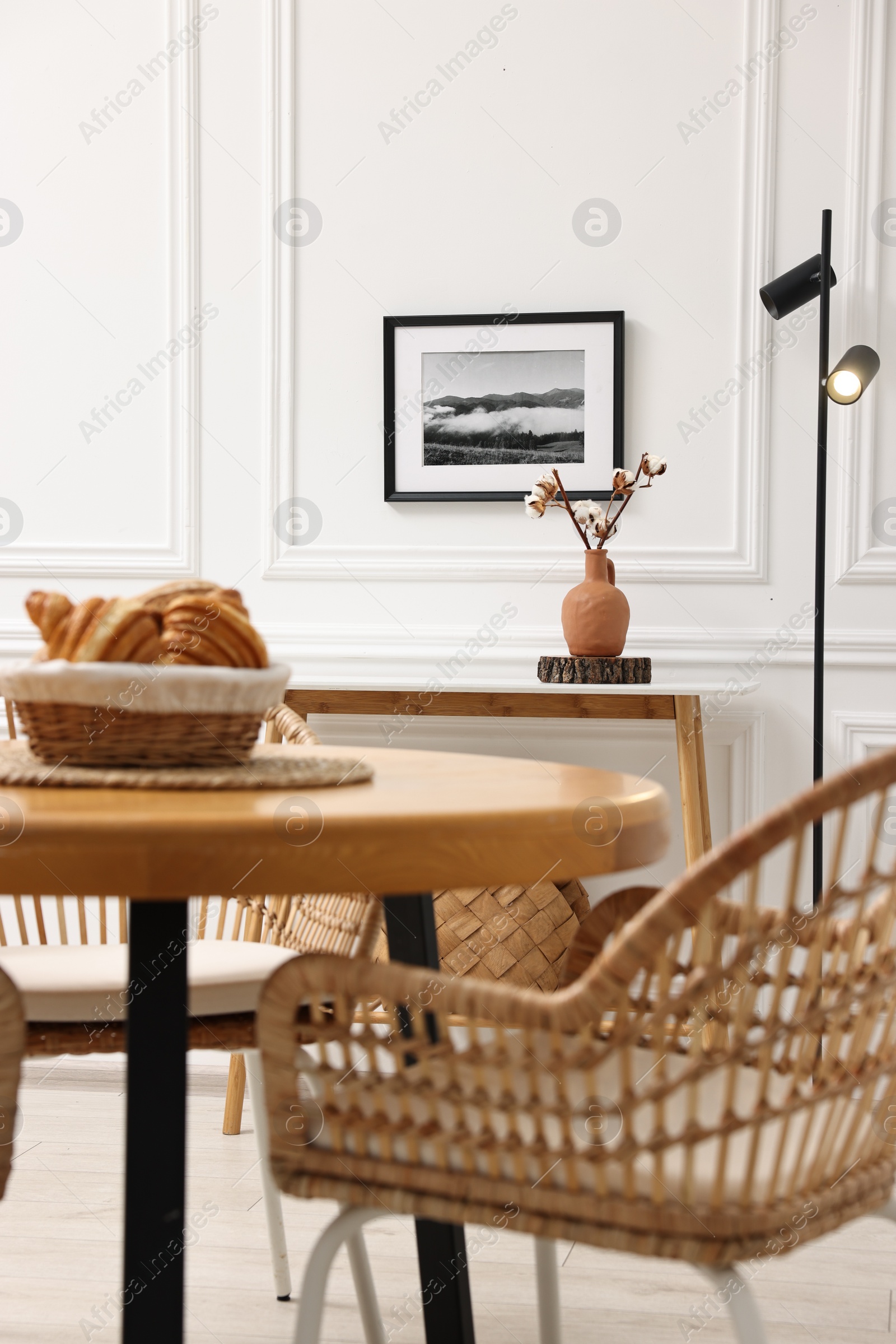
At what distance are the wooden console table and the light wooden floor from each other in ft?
2.38

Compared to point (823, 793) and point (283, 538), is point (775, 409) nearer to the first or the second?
point (283, 538)

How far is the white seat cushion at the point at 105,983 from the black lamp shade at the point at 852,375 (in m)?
1.55

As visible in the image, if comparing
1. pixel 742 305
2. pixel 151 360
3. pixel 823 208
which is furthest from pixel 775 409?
pixel 151 360

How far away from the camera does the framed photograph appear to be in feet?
8.28

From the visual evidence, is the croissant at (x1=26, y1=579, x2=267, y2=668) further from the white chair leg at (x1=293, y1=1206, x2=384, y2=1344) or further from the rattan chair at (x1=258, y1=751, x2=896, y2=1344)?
the white chair leg at (x1=293, y1=1206, x2=384, y2=1344)

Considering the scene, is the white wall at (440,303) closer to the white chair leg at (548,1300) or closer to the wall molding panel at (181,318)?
the wall molding panel at (181,318)

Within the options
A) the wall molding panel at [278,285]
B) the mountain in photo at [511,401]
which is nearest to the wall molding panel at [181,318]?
the wall molding panel at [278,285]

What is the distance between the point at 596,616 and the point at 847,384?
2.14ft

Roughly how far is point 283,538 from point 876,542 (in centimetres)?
128

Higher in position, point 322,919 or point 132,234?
point 132,234

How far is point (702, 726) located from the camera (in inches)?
94.6

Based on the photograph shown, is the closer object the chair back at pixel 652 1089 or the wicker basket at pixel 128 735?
the chair back at pixel 652 1089

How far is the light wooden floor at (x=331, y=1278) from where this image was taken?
5.04ft

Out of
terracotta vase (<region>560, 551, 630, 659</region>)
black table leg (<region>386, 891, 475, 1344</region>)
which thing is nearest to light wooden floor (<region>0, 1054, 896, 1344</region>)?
black table leg (<region>386, 891, 475, 1344</region>)
